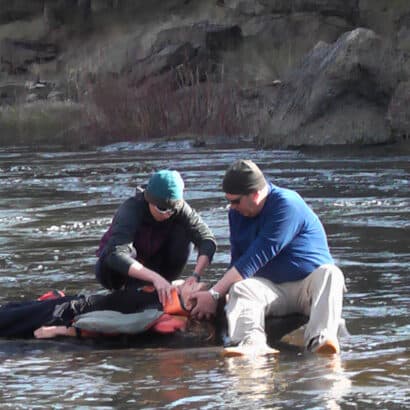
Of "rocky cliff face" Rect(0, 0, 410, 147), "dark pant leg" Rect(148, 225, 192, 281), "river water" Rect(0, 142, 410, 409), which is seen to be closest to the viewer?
"river water" Rect(0, 142, 410, 409)

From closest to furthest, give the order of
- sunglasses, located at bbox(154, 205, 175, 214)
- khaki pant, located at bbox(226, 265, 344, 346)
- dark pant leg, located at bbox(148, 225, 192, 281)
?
khaki pant, located at bbox(226, 265, 344, 346) → sunglasses, located at bbox(154, 205, 175, 214) → dark pant leg, located at bbox(148, 225, 192, 281)

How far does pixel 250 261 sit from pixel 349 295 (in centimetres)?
188

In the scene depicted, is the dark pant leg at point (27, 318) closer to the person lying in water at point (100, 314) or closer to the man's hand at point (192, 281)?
the person lying in water at point (100, 314)

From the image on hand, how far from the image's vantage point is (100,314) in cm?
764

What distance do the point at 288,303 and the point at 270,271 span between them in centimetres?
22

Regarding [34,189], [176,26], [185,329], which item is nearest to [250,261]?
[185,329]

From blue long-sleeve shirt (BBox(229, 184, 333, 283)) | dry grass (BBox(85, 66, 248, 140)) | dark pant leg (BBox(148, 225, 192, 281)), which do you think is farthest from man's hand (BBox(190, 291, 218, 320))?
dry grass (BBox(85, 66, 248, 140))

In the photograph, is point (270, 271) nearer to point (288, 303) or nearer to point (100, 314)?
point (288, 303)

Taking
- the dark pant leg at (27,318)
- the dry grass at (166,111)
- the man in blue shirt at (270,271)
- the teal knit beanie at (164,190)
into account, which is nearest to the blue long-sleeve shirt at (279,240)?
the man in blue shirt at (270,271)

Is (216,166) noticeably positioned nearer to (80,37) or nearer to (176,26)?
(176,26)

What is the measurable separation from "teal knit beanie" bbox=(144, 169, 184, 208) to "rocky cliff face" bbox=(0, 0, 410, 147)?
1553 centimetres

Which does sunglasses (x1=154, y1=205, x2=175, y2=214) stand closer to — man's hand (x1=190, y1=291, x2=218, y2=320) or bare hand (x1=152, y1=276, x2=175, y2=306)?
bare hand (x1=152, y1=276, x2=175, y2=306)

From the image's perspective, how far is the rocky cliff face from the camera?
76.3 feet

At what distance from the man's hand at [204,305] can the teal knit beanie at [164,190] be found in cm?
61
